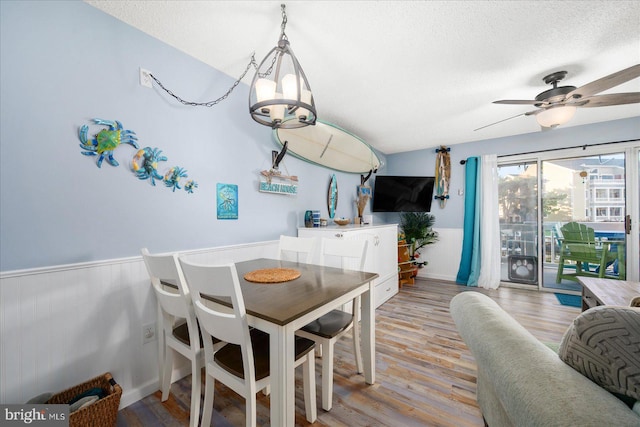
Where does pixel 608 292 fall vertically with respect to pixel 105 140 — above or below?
below

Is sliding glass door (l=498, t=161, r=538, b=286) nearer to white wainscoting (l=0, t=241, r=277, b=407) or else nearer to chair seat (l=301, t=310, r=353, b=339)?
chair seat (l=301, t=310, r=353, b=339)

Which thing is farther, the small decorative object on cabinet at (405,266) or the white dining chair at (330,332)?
the small decorative object on cabinet at (405,266)

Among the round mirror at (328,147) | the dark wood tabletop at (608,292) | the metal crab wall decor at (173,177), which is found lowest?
the dark wood tabletop at (608,292)

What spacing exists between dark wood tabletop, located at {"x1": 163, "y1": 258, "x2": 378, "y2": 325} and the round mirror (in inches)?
57.3

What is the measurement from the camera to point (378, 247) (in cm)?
321

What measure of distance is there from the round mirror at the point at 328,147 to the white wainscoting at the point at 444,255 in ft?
6.58

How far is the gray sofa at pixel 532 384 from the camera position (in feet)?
1.83

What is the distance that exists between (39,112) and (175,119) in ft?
2.28

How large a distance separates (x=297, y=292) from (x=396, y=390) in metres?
1.04

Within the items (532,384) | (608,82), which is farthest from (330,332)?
(608,82)

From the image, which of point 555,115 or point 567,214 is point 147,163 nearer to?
point 555,115

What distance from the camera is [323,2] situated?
57.6 inches

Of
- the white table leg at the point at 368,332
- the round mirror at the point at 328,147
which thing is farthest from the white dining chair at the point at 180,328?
the round mirror at the point at 328,147

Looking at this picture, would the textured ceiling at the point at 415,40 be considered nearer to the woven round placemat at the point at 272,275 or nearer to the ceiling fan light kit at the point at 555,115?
the ceiling fan light kit at the point at 555,115
